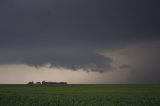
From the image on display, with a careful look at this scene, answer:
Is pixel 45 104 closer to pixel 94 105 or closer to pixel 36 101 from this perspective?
pixel 36 101

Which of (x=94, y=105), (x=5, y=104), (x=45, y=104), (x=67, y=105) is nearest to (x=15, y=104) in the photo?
(x=5, y=104)

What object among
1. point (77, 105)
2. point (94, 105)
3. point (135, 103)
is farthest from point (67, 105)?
point (135, 103)

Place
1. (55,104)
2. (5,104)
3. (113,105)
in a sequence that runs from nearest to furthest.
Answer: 1. (113,105)
2. (55,104)
3. (5,104)

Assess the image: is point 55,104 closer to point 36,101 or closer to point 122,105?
point 36,101

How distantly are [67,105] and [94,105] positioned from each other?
404 cm

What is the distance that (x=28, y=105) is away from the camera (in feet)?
142

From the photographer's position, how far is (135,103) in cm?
4162

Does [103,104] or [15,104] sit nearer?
[103,104]

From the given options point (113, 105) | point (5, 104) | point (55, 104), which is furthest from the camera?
point (5, 104)

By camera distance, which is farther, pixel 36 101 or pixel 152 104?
pixel 36 101

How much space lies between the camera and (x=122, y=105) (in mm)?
39969

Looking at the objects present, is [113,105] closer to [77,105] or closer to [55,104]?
[77,105]

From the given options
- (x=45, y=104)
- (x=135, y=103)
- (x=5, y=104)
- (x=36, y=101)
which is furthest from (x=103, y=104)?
(x=5, y=104)

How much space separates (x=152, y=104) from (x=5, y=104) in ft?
72.4
